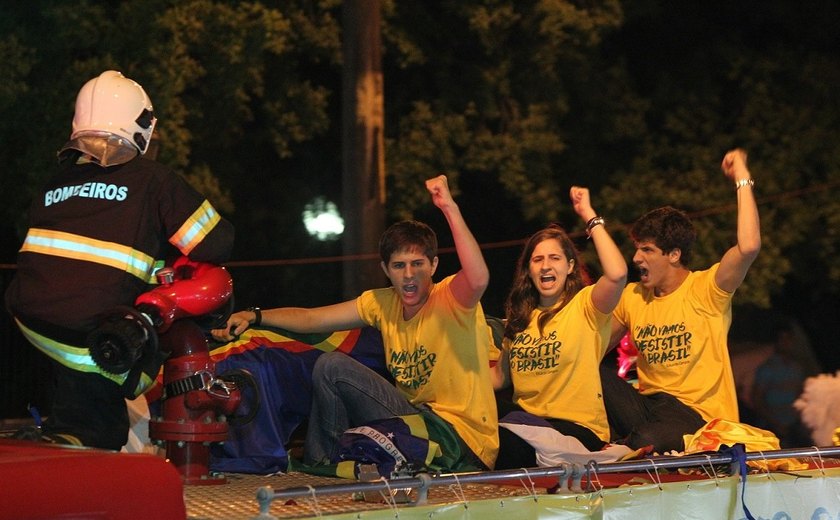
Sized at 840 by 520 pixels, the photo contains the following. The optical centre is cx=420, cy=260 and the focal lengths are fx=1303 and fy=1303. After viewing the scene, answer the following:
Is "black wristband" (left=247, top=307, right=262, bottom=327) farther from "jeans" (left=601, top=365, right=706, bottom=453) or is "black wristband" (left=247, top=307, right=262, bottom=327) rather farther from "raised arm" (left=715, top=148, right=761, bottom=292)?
"raised arm" (left=715, top=148, right=761, bottom=292)

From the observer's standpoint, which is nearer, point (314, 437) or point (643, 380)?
point (314, 437)

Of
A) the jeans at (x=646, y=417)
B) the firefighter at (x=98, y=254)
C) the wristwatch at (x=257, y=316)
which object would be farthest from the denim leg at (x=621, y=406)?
the firefighter at (x=98, y=254)

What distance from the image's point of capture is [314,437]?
17.7 feet

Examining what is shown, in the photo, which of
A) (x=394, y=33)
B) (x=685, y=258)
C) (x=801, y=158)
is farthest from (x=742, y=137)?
(x=685, y=258)

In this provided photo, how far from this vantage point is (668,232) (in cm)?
601

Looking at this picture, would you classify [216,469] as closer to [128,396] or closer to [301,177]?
[128,396]

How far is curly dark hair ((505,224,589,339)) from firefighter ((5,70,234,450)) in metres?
1.66

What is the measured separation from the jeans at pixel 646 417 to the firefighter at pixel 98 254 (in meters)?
2.04

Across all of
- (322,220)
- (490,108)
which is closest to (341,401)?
(322,220)

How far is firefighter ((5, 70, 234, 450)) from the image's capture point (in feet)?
14.6

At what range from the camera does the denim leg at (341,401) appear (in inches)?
205

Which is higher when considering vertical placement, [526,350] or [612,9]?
[612,9]

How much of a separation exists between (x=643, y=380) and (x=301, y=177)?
34.2ft

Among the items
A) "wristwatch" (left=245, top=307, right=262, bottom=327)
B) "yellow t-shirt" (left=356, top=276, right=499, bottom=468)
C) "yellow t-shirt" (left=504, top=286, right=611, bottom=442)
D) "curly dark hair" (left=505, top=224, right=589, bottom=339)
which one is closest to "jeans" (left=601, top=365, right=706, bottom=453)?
"yellow t-shirt" (left=504, top=286, right=611, bottom=442)
